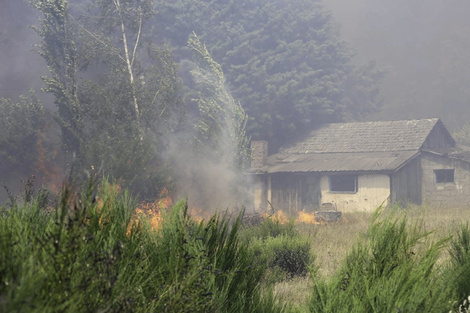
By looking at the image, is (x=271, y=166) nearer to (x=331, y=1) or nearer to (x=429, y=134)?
(x=429, y=134)

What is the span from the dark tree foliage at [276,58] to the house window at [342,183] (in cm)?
891

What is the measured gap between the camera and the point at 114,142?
92.0 feet

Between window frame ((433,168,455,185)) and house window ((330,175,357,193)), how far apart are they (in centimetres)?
495

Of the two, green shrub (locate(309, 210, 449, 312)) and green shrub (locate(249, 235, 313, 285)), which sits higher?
green shrub (locate(309, 210, 449, 312))

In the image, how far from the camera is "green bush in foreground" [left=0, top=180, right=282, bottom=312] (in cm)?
271

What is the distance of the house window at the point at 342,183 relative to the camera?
36469mm

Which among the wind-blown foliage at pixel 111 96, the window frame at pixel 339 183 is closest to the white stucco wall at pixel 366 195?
the window frame at pixel 339 183

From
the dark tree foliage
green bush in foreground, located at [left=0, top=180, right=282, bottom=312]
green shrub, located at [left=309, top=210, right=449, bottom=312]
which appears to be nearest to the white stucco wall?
the dark tree foliage

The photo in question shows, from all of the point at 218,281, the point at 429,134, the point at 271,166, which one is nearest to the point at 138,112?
the point at 271,166

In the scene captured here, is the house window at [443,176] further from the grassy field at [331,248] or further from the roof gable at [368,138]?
the grassy field at [331,248]

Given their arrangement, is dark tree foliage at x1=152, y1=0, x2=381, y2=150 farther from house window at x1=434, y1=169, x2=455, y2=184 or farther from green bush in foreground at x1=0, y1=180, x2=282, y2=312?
green bush in foreground at x1=0, y1=180, x2=282, y2=312

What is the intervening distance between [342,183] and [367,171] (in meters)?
3.65

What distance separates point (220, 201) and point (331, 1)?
87.1m

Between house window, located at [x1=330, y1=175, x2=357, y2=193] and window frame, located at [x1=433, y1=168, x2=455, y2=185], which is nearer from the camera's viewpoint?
window frame, located at [x1=433, y1=168, x2=455, y2=185]
